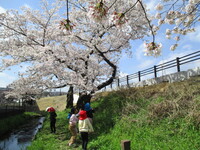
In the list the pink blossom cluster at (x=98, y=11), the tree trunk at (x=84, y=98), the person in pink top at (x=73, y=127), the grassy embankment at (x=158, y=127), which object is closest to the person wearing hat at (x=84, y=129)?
the grassy embankment at (x=158, y=127)

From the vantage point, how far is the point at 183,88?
881 cm

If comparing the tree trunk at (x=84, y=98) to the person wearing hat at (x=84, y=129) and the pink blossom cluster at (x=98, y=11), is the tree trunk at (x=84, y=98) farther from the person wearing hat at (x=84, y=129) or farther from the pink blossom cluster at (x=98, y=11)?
the pink blossom cluster at (x=98, y=11)

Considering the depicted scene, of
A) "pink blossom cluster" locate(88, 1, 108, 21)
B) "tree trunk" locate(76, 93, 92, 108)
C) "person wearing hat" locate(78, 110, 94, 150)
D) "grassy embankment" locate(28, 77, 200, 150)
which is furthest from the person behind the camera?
"tree trunk" locate(76, 93, 92, 108)

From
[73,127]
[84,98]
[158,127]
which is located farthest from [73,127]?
[84,98]

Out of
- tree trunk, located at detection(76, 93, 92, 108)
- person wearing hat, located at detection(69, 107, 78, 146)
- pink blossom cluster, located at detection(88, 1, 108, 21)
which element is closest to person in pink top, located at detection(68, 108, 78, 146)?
person wearing hat, located at detection(69, 107, 78, 146)

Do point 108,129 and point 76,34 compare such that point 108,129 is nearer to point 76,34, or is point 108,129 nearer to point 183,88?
point 183,88

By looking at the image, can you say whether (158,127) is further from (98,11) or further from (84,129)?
(98,11)

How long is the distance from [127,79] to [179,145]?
1524 cm

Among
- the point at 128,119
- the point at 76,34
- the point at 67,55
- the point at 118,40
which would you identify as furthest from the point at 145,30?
the point at 128,119

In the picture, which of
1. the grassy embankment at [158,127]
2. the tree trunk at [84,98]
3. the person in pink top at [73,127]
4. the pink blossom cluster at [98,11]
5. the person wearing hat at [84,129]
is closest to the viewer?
the pink blossom cluster at [98,11]

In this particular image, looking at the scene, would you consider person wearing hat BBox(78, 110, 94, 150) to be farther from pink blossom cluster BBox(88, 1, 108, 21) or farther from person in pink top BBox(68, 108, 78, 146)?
pink blossom cluster BBox(88, 1, 108, 21)

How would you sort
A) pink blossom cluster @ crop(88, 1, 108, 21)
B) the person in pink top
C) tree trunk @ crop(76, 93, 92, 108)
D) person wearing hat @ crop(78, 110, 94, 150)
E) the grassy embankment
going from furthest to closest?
1. tree trunk @ crop(76, 93, 92, 108)
2. the person in pink top
3. person wearing hat @ crop(78, 110, 94, 150)
4. the grassy embankment
5. pink blossom cluster @ crop(88, 1, 108, 21)

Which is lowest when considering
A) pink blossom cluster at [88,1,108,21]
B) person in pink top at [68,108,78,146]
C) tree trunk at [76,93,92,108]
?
person in pink top at [68,108,78,146]

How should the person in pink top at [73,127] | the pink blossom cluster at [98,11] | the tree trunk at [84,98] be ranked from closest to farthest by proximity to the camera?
1. the pink blossom cluster at [98,11]
2. the person in pink top at [73,127]
3. the tree trunk at [84,98]
